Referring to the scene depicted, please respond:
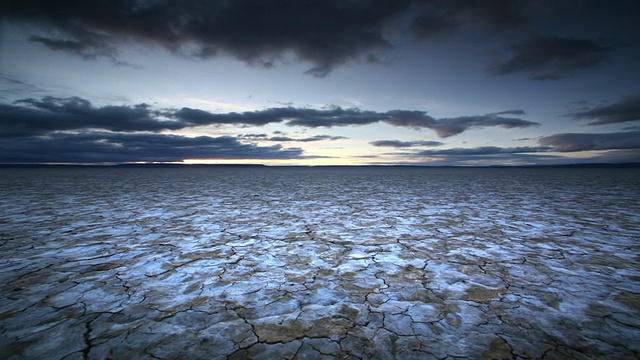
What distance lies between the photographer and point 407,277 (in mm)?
2973

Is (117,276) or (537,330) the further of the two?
(117,276)

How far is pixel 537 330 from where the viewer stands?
2.00m

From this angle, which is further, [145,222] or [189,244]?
[145,222]

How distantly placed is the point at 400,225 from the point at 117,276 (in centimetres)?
459

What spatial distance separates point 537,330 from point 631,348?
0.52 metres

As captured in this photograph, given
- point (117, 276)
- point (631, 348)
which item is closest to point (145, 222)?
point (117, 276)

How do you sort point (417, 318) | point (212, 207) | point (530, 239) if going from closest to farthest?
point (417, 318) < point (530, 239) < point (212, 207)

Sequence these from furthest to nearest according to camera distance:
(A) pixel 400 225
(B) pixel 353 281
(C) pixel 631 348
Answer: (A) pixel 400 225 < (B) pixel 353 281 < (C) pixel 631 348

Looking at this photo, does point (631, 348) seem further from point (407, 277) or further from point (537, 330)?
point (407, 277)

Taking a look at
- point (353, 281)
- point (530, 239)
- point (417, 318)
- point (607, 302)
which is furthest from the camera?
point (530, 239)

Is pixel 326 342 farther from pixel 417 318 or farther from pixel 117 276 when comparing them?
pixel 117 276

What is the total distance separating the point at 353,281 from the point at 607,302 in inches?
89.0

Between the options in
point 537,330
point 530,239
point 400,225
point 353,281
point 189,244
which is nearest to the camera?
point 537,330

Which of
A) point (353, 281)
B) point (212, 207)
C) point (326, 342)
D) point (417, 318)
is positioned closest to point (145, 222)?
point (212, 207)
